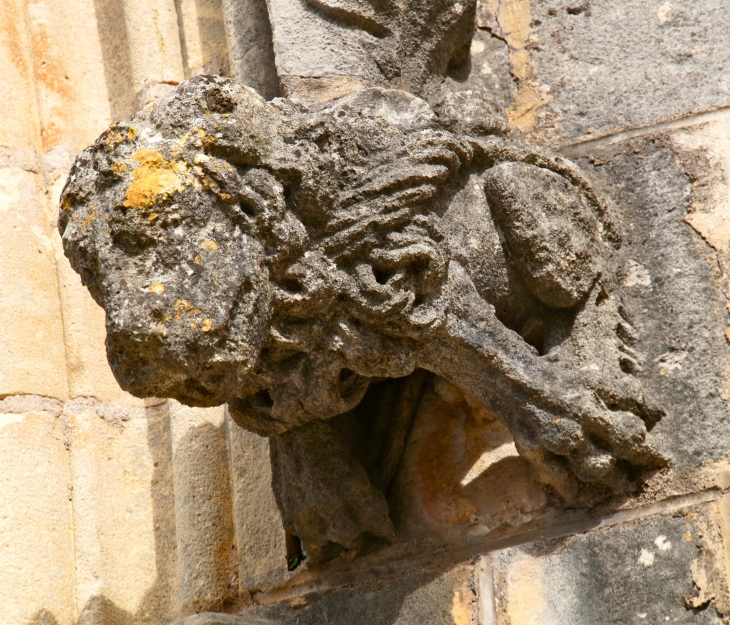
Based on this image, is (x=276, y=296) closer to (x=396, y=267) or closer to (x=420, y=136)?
(x=396, y=267)

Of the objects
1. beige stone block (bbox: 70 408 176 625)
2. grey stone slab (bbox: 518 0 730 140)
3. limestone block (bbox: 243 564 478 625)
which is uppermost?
grey stone slab (bbox: 518 0 730 140)

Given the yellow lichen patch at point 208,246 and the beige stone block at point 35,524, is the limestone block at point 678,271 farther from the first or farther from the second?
the beige stone block at point 35,524

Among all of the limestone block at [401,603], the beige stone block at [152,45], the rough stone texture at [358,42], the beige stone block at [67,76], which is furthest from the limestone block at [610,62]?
the beige stone block at [67,76]

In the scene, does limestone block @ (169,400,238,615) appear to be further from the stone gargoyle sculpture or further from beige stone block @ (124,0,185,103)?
beige stone block @ (124,0,185,103)

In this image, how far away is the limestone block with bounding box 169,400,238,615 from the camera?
237cm

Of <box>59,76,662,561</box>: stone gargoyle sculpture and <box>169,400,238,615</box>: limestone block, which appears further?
<box>169,400,238,615</box>: limestone block

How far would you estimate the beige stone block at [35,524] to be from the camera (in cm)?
230

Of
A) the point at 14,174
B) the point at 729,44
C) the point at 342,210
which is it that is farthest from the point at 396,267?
the point at 14,174

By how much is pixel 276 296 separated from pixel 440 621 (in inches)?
26.4

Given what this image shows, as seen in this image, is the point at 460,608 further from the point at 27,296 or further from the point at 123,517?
the point at 27,296

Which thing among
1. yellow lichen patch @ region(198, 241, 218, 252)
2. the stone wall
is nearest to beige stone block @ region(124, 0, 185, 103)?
the stone wall

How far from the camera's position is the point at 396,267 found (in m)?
1.84

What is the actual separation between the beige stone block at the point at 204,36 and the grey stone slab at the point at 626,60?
2.53 feet

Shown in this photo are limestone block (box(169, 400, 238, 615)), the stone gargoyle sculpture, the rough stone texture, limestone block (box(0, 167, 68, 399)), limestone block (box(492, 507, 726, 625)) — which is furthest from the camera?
limestone block (box(0, 167, 68, 399))
